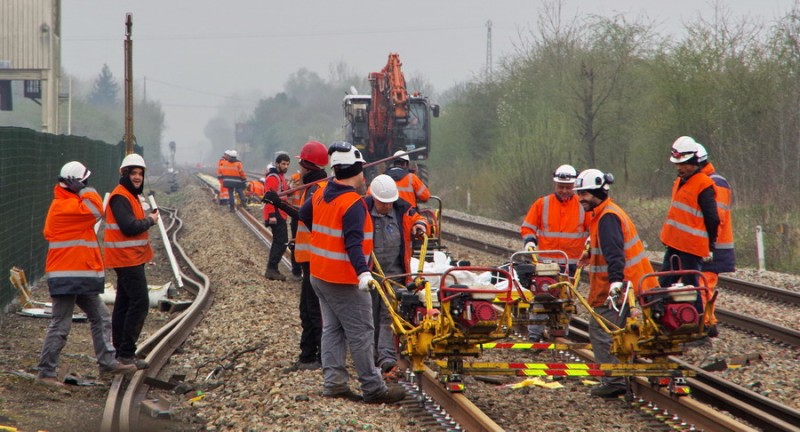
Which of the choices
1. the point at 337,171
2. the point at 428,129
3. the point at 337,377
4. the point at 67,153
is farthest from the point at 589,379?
the point at 428,129

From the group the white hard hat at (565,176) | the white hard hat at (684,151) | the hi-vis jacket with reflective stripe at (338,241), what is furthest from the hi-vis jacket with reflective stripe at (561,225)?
the hi-vis jacket with reflective stripe at (338,241)

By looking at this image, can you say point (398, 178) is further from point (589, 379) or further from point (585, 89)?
point (585, 89)

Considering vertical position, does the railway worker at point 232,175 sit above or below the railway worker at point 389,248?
above

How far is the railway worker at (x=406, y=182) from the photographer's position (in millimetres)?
11703

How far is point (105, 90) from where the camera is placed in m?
133

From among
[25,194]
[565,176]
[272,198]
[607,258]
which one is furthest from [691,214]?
[25,194]

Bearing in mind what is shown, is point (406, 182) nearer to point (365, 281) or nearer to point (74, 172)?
point (74, 172)

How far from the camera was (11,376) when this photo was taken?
8094mm

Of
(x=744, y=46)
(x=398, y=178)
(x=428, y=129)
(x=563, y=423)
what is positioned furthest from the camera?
(x=428, y=129)

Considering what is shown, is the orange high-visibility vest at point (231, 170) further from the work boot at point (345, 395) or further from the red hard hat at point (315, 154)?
the work boot at point (345, 395)

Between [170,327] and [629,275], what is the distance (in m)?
5.66

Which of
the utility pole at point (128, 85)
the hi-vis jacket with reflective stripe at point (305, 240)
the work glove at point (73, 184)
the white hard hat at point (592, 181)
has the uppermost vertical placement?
the utility pole at point (128, 85)

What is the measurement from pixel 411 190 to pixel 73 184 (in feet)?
15.8

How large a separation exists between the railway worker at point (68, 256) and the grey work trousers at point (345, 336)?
89.4 inches
